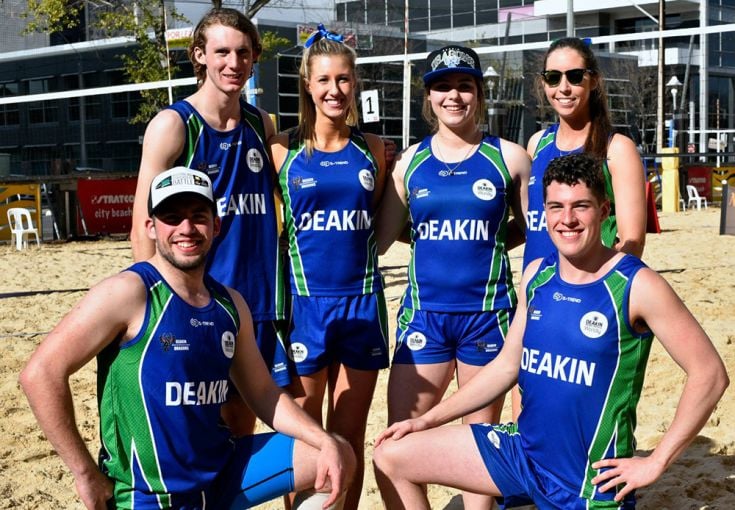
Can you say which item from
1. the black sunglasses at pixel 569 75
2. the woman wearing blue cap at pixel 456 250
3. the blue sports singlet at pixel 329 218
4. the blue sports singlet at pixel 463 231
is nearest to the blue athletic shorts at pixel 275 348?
the blue sports singlet at pixel 329 218

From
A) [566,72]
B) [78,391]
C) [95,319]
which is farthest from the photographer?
[78,391]

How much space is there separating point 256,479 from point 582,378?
0.97 meters

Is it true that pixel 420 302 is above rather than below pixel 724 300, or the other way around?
above

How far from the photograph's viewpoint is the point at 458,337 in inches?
130

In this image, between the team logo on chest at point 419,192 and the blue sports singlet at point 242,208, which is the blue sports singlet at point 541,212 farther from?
the blue sports singlet at point 242,208

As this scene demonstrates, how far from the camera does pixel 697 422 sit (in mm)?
2496

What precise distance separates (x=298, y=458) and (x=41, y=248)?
11.9m

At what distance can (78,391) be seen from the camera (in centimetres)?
564

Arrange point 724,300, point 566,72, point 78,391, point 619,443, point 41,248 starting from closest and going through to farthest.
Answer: point 619,443
point 566,72
point 78,391
point 724,300
point 41,248

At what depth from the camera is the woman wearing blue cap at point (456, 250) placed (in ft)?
10.8

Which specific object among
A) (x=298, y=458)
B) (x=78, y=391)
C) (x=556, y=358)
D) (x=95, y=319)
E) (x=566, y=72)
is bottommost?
(x=78, y=391)

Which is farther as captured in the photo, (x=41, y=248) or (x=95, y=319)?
(x=41, y=248)

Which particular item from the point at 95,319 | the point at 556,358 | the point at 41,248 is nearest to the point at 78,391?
the point at 95,319

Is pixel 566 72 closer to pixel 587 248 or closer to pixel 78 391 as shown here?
pixel 587 248
